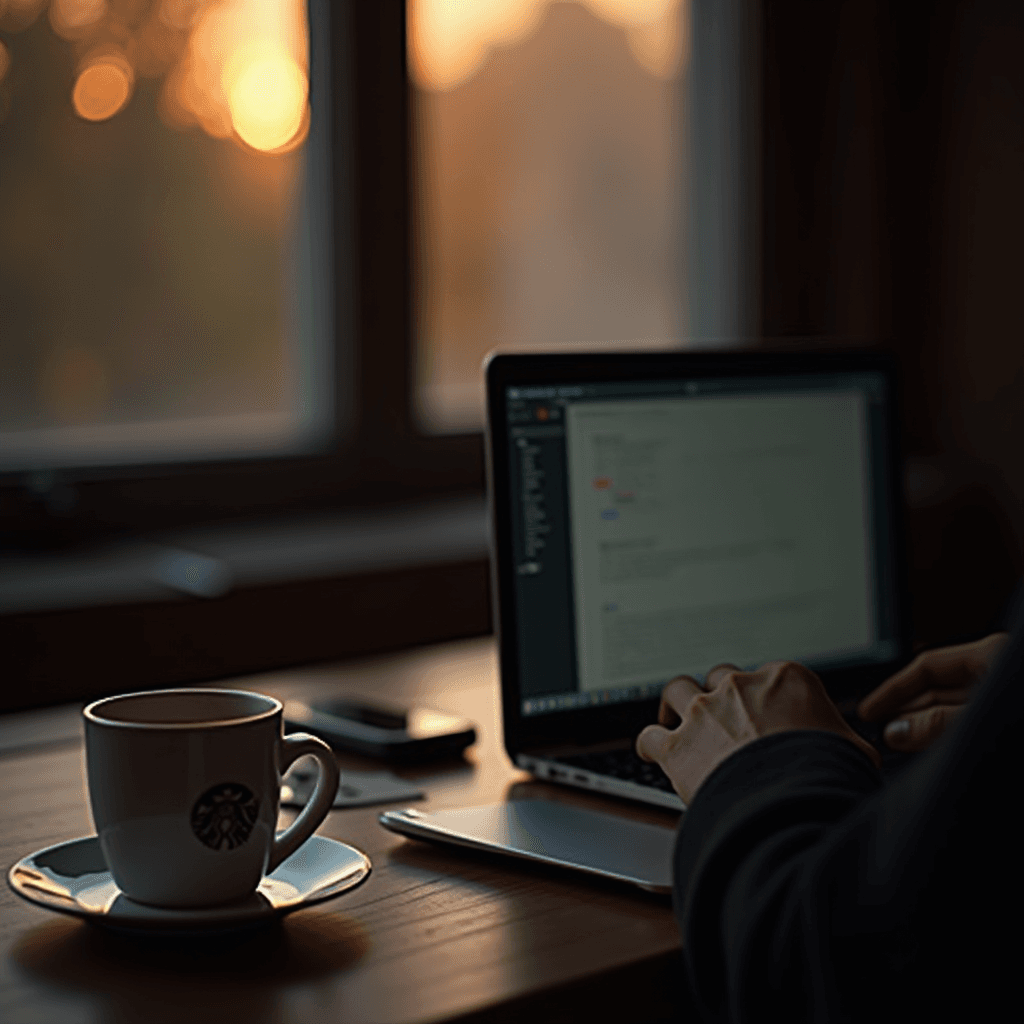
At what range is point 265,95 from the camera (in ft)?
7.80

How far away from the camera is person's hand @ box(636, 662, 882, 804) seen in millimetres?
788

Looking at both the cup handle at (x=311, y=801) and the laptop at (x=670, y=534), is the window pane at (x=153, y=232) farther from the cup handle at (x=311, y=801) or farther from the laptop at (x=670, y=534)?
the cup handle at (x=311, y=801)

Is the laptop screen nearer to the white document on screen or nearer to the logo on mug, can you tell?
the white document on screen

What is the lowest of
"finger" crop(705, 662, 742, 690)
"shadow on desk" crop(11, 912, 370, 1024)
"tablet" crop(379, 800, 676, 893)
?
"tablet" crop(379, 800, 676, 893)

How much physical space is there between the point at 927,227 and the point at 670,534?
7.72 ft

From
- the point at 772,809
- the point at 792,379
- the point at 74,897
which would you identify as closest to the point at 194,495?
the point at 792,379

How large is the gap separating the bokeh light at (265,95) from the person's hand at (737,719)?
5.71 ft

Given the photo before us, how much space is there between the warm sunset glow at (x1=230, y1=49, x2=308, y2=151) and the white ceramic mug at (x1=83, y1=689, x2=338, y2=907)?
5.74ft

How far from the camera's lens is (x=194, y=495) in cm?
229

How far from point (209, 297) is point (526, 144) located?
2.53 feet

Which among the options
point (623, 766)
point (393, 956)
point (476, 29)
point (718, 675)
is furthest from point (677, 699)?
point (476, 29)

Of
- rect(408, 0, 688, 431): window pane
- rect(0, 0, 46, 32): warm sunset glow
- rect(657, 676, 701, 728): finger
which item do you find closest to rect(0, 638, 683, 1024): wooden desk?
rect(657, 676, 701, 728): finger

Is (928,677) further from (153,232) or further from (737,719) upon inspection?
(153,232)

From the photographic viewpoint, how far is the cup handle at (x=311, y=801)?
2.55 ft
